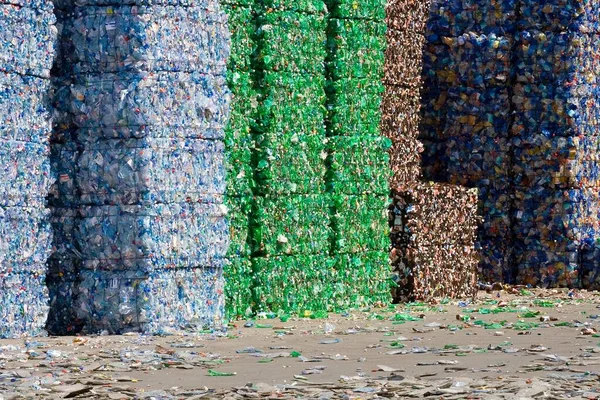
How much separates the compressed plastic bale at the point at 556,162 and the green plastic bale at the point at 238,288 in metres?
4.75

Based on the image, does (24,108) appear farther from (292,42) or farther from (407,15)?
(407,15)

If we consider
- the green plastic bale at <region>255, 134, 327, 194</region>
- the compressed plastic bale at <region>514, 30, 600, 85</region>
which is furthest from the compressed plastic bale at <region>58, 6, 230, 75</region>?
the compressed plastic bale at <region>514, 30, 600, 85</region>

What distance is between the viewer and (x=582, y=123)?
16781 millimetres

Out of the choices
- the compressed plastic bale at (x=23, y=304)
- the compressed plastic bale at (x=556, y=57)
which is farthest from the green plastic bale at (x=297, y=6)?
the compressed plastic bale at (x=556, y=57)

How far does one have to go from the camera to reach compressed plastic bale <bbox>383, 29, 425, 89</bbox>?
15.5 meters

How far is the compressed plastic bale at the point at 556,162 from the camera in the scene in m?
16.7

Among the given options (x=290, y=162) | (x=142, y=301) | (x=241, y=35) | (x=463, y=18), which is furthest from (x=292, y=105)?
(x=463, y=18)

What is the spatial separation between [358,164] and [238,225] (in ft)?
5.55

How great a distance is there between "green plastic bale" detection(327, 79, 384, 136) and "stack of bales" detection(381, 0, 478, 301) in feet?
2.79

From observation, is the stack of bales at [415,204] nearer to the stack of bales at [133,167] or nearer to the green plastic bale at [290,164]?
the green plastic bale at [290,164]

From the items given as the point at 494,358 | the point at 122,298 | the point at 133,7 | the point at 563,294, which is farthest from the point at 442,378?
the point at 563,294

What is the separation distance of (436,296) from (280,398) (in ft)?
24.3

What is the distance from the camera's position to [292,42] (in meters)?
13.6

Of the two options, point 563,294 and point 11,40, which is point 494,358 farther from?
point 563,294
